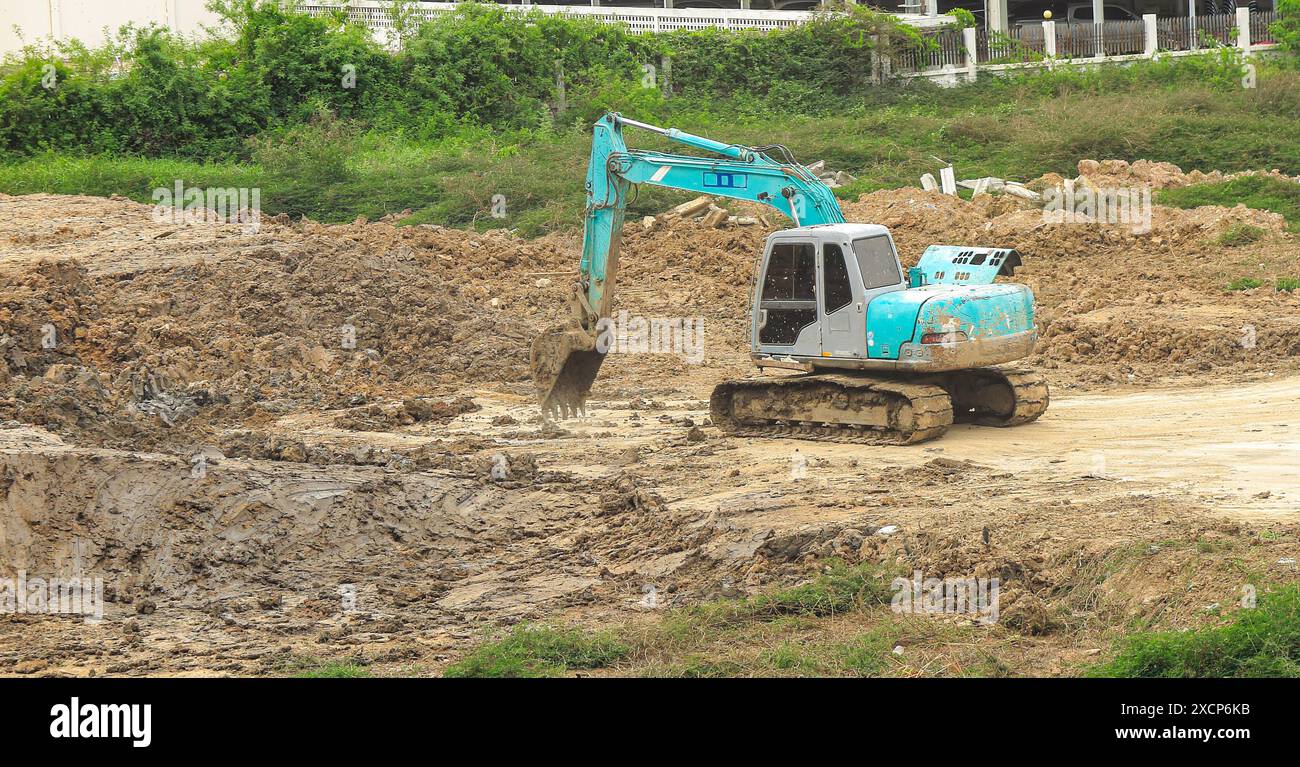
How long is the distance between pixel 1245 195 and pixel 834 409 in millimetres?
12761

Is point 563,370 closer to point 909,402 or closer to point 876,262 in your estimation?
point 876,262

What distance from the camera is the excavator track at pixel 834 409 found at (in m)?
12.6

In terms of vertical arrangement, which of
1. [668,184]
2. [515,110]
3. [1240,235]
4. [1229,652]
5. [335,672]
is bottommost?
[335,672]

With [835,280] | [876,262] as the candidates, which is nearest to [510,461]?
[835,280]

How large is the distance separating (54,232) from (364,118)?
11338 mm

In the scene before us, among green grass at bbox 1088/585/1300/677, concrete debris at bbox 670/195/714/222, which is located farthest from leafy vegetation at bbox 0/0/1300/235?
green grass at bbox 1088/585/1300/677

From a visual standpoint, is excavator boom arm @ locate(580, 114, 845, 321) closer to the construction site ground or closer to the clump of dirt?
the construction site ground

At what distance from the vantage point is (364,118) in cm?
3156

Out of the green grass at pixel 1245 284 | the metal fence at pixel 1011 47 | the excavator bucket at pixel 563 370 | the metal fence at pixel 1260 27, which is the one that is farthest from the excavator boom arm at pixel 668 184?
the metal fence at pixel 1260 27

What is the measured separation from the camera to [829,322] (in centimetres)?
1291

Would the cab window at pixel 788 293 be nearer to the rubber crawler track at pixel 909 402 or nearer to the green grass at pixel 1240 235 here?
the rubber crawler track at pixel 909 402

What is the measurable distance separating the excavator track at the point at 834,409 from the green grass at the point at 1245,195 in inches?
451

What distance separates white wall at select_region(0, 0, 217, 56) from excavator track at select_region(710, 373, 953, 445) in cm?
2264

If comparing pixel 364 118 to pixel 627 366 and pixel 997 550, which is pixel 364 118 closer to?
pixel 627 366
